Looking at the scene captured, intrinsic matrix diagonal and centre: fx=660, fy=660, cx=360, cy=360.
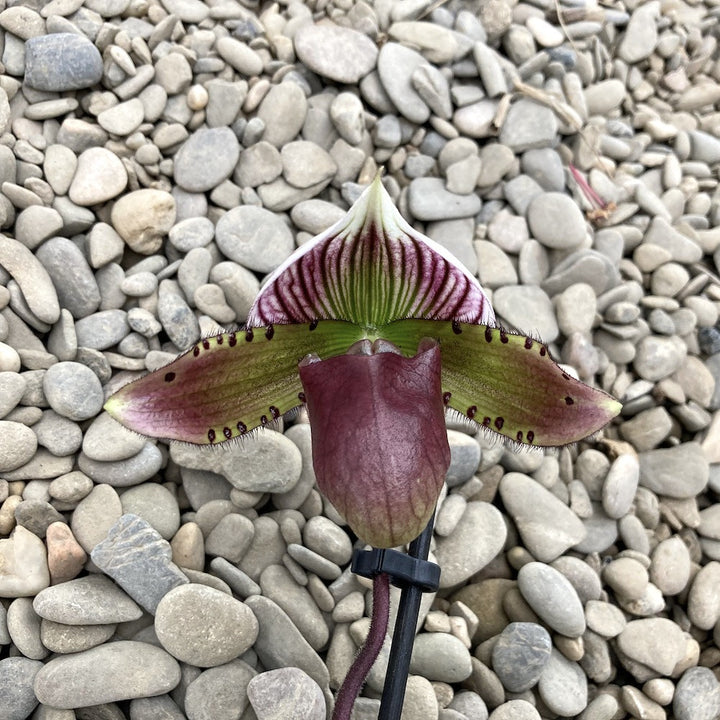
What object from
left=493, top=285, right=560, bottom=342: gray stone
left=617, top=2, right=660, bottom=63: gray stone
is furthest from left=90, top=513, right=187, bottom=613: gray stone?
left=617, top=2, right=660, bottom=63: gray stone

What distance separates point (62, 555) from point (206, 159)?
83cm

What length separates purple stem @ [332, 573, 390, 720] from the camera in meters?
0.80

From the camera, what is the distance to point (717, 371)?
1.57 m

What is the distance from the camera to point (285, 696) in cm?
95

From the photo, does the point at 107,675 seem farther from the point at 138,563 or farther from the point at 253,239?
the point at 253,239

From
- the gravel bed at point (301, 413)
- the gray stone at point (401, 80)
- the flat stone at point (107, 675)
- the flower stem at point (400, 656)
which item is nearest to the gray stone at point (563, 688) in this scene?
the gravel bed at point (301, 413)

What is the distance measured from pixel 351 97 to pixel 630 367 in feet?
2.94

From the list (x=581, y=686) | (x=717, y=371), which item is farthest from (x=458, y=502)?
(x=717, y=371)

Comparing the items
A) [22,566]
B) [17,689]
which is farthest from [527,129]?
A: [17,689]

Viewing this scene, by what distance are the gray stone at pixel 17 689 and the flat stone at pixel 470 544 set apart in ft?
2.18

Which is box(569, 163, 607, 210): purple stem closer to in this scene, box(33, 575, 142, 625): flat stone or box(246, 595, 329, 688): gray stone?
box(246, 595, 329, 688): gray stone

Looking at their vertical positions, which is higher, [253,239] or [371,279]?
[371,279]

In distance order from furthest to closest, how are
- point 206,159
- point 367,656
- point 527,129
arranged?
point 527,129, point 206,159, point 367,656

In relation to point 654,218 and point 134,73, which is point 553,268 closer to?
point 654,218
